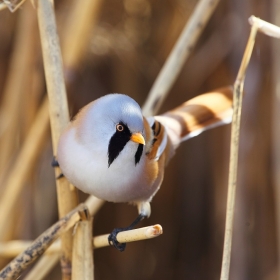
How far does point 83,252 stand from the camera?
4.98 feet

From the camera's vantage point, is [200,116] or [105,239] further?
[200,116]

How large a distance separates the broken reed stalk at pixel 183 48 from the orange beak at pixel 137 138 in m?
0.49

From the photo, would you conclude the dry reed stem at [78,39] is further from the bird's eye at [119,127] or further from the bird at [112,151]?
the bird's eye at [119,127]

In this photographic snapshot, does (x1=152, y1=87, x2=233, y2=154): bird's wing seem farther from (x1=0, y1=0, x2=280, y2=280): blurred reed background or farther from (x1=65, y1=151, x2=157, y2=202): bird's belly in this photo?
(x1=65, y1=151, x2=157, y2=202): bird's belly

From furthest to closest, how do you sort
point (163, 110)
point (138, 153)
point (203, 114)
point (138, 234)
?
point (163, 110) → point (203, 114) → point (138, 153) → point (138, 234)

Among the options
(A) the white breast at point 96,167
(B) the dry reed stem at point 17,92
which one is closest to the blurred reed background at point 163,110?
(B) the dry reed stem at point 17,92

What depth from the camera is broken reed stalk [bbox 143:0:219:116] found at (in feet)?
5.98

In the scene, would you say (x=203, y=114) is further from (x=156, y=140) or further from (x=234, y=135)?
(x=234, y=135)

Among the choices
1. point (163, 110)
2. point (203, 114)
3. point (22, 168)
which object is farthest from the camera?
point (163, 110)

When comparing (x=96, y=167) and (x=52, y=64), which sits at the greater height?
(x=52, y=64)

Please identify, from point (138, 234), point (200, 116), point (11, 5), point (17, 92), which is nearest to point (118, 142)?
point (138, 234)

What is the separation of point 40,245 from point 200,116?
38.4 inches

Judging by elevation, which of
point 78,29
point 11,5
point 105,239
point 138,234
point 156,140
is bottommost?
point 138,234

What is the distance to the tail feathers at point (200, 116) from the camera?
2035 mm
